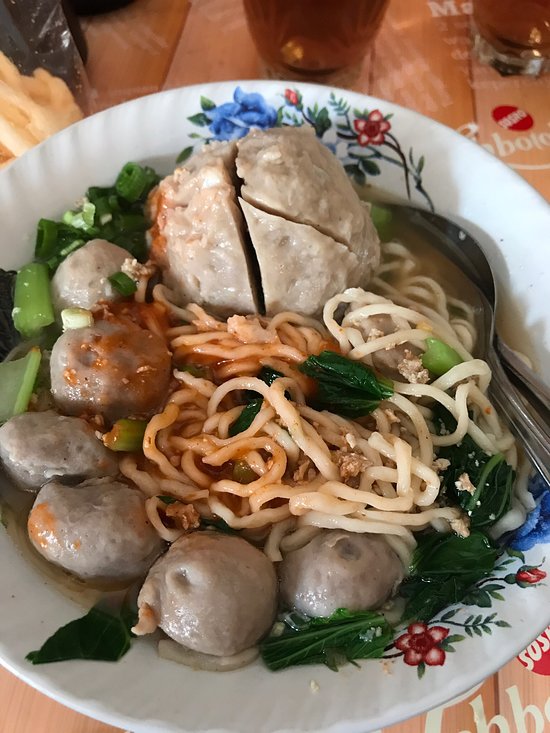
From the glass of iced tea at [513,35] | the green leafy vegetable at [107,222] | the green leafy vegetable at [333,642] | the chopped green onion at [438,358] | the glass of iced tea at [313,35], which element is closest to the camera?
the green leafy vegetable at [333,642]

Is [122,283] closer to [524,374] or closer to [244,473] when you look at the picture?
[244,473]

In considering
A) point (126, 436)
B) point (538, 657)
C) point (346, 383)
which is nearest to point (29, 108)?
point (126, 436)

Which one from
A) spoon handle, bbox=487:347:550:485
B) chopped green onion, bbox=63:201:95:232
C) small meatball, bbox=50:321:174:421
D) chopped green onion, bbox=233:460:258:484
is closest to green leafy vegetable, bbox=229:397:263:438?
chopped green onion, bbox=233:460:258:484

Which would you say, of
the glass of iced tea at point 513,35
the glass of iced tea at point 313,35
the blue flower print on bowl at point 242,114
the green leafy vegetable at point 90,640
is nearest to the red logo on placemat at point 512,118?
the glass of iced tea at point 513,35

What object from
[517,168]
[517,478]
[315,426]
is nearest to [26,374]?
[315,426]

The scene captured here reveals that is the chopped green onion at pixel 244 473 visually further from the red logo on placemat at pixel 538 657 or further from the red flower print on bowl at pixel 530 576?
the red logo on placemat at pixel 538 657

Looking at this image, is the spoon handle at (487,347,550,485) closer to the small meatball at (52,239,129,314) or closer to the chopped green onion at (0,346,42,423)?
the small meatball at (52,239,129,314)
